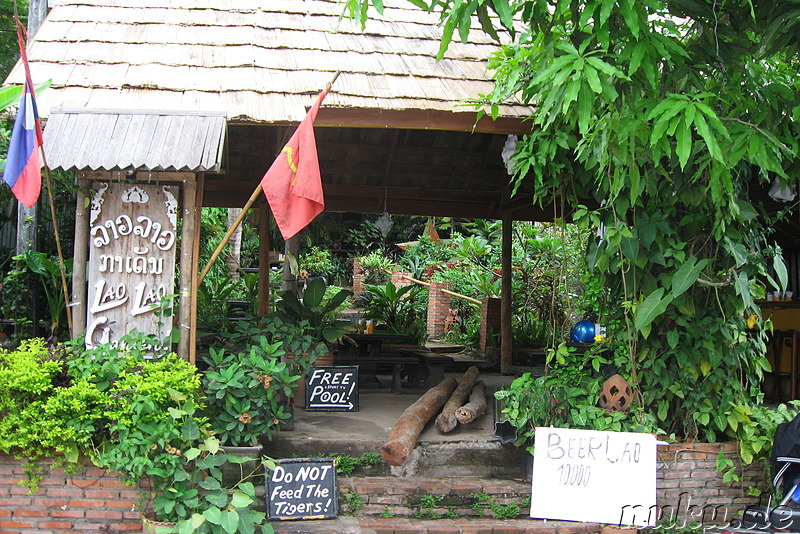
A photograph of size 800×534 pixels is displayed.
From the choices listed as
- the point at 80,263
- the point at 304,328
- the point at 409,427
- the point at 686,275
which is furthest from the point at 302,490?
the point at 686,275

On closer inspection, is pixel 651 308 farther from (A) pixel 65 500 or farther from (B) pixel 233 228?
(A) pixel 65 500

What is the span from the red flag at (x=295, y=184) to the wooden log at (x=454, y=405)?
2.12 meters

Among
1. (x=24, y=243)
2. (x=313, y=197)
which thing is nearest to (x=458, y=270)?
(x=24, y=243)

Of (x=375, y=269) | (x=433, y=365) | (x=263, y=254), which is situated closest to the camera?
(x=263, y=254)

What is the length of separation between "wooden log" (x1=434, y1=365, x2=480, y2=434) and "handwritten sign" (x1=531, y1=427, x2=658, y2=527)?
1.19 m

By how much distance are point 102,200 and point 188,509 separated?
2169 millimetres

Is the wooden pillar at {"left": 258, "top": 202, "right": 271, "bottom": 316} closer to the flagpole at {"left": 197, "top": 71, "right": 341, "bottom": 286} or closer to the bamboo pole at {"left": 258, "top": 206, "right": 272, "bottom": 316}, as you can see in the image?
the bamboo pole at {"left": 258, "top": 206, "right": 272, "bottom": 316}

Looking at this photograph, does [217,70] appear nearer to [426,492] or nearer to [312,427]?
[312,427]

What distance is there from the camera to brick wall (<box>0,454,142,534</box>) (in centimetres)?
462

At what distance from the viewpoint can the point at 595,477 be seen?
4.73 meters

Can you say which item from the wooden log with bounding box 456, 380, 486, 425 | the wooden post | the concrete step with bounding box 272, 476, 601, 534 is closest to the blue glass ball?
the wooden log with bounding box 456, 380, 486, 425

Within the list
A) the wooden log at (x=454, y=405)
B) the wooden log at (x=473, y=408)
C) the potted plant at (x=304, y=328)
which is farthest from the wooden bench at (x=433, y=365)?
the potted plant at (x=304, y=328)

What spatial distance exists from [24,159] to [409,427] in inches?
130

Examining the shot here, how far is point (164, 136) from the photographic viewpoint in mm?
4938
